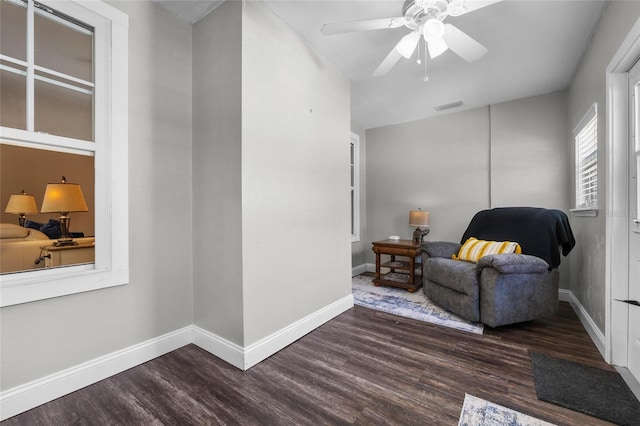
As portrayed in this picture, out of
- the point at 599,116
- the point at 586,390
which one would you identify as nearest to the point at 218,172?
the point at 586,390

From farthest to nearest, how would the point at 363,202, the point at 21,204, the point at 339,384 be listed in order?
the point at 363,202 < the point at 339,384 < the point at 21,204

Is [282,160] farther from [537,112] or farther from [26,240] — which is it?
[537,112]

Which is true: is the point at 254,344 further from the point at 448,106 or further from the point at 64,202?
the point at 448,106

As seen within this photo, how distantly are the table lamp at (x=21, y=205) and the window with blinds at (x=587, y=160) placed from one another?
4.04m

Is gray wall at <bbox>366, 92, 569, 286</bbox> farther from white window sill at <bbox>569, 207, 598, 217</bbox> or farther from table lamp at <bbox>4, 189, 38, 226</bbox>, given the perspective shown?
table lamp at <bbox>4, 189, 38, 226</bbox>

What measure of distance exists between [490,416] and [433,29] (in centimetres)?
218

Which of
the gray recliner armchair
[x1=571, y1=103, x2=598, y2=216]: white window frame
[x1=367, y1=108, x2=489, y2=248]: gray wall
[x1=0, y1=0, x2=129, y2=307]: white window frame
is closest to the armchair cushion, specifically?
the gray recliner armchair

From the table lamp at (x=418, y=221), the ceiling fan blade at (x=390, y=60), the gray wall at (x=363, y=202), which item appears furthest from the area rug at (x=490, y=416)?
the gray wall at (x=363, y=202)

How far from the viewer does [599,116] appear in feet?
7.14

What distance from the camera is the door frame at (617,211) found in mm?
1874

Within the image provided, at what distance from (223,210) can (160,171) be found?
574 mm

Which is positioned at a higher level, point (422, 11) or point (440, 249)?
point (422, 11)

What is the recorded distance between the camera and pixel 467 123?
4027mm

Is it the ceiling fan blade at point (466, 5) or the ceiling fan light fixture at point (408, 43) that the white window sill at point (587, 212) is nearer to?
the ceiling fan blade at point (466, 5)
